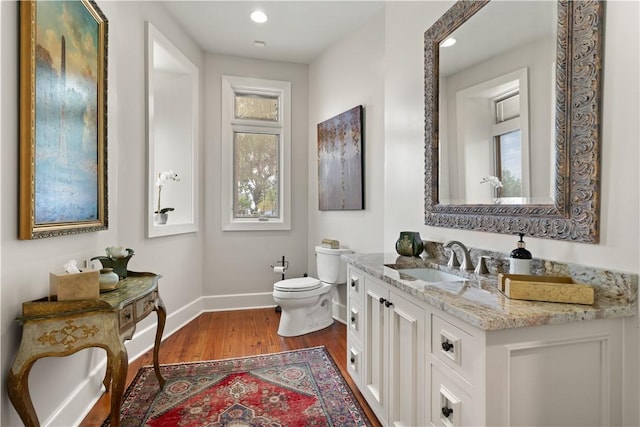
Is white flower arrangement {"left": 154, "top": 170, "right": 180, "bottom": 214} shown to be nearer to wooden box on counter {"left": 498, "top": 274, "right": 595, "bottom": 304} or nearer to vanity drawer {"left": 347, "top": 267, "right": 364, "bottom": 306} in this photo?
vanity drawer {"left": 347, "top": 267, "right": 364, "bottom": 306}

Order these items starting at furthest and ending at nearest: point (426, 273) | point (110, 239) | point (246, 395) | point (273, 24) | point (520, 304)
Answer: point (273, 24)
point (110, 239)
point (246, 395)
point (426, 273)
point (520, 304)

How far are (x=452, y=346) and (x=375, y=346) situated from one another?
0.69 m

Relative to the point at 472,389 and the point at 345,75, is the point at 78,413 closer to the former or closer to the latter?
the point at 472,389

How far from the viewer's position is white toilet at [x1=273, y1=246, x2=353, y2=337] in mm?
2873

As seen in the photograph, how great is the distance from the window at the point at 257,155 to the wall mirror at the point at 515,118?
208cm

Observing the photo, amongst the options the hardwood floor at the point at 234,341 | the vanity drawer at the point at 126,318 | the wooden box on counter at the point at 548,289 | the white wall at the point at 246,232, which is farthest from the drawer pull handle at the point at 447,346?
the white wall at the point at 246,232

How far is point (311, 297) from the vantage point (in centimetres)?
293

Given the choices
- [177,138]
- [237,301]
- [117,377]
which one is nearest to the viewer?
[117,377]

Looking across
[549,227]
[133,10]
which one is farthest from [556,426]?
[133,10]

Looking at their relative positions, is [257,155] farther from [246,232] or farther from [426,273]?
[426,273]

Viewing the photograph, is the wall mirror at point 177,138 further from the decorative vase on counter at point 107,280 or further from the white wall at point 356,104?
the decorative vase on counter at point 107,280

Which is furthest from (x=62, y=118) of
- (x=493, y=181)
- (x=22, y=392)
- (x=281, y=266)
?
(x=281, y=266)

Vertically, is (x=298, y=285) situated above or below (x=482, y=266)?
below

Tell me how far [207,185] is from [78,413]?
2296mm
